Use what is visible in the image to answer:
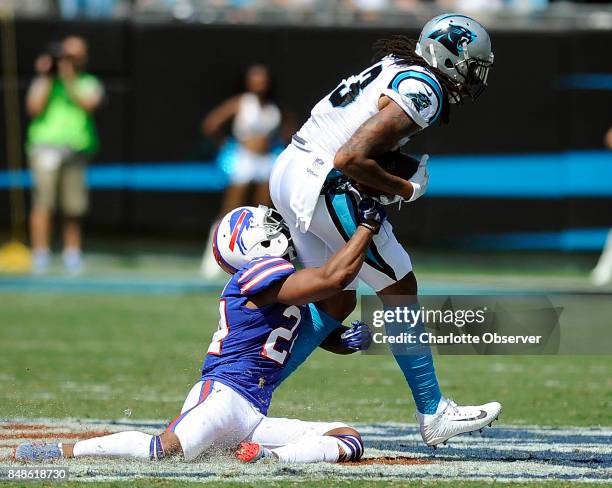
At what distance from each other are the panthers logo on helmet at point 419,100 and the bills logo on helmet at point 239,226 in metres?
0.82

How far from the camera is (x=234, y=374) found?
5258 millimetres

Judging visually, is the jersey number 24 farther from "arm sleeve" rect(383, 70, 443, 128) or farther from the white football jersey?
"arm sleeve" rect(383, 70, 443, 128)

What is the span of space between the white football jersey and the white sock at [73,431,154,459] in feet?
4.68

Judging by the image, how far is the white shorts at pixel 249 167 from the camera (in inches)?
555

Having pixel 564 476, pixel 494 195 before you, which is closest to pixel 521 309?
pixel 564 476

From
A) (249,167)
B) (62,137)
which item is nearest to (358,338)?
(249,167)

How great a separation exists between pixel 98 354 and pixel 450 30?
4261 mm

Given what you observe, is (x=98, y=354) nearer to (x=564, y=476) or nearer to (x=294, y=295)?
→ (x=294, y=295)

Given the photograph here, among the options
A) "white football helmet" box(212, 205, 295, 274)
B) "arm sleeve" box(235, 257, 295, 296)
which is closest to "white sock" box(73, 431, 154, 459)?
"arm sleeve" box(235, 257, 295, 296)

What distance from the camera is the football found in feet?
17.8

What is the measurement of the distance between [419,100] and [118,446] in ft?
5.83

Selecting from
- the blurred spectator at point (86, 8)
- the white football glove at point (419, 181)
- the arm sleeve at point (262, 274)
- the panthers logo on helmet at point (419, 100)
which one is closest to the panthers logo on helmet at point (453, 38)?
the panthers logo on helmet at point (419, 100)

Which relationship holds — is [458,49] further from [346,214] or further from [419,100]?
[346,214]

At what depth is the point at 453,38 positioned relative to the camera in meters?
5.50
